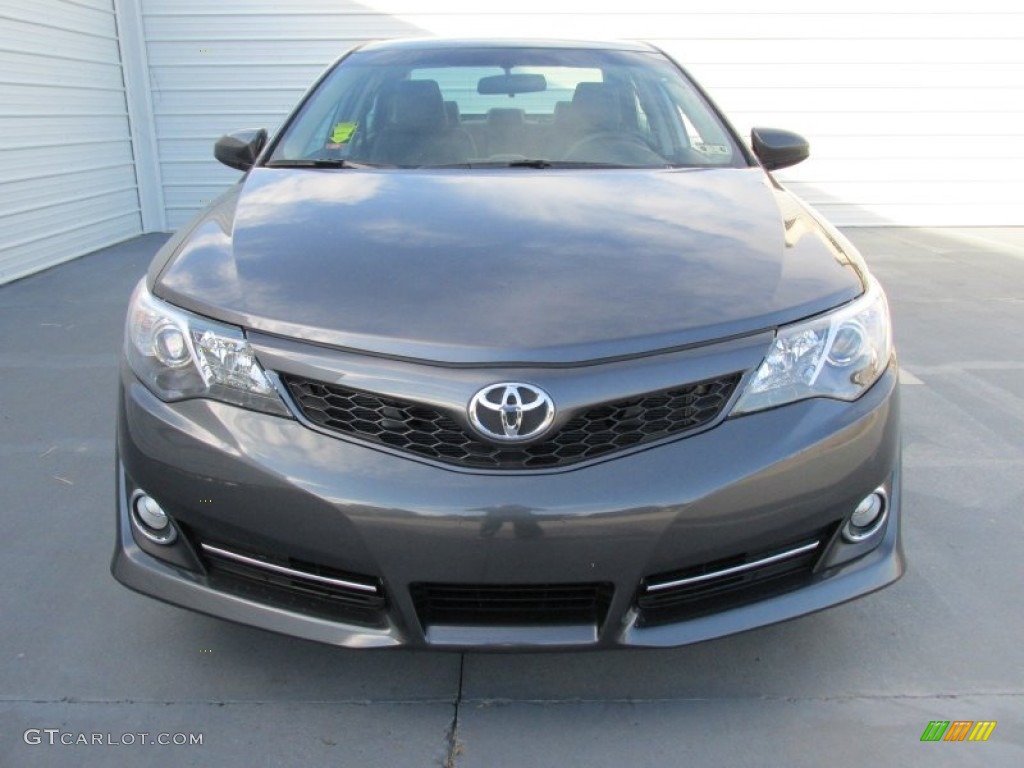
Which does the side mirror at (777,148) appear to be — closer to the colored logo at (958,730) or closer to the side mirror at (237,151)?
the side mirror at (237,151)

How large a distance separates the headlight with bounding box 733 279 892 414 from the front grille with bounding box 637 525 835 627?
0.31 meters

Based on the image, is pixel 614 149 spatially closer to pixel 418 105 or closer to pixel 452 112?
pixel 452 112

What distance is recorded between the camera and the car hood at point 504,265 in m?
1.88

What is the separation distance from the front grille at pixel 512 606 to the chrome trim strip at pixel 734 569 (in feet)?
0.41

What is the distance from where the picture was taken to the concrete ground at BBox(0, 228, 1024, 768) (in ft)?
6.55

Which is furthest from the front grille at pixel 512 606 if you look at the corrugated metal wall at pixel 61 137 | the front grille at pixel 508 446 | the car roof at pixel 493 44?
the corrugated metal wall at pixel 61 137

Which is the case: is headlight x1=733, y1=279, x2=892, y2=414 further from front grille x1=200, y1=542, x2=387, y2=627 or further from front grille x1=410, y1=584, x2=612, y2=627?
front grille x1=200, y1=542, x2=387, y2=627

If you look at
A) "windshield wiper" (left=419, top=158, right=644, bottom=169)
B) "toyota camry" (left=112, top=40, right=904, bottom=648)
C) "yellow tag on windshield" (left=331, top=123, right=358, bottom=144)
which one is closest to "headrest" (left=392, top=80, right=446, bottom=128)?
"yellow tag on windshield" (left=331, top=123, right=358, bottom=144)

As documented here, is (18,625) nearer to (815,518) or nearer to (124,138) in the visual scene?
(815,518)

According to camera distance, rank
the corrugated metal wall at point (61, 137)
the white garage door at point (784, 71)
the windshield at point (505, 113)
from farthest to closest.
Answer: the white garage door at point (784, 71) < the corrugated metal wall at point (61, 137) < the windshield at point (505, 113)

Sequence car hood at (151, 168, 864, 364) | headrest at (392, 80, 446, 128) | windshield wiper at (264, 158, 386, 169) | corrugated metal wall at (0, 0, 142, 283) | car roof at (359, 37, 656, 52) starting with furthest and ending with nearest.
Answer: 1. corrugated metal wall at (0, 0, 142, 283)
2. car roof at (359, 37, 656, 52)
3. headrest at (392, 80, 446, 128)
4. windshield wiper at (264, 158, 386, 169)
5. car hood at (151, 168, 864, 364)

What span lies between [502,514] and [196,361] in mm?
758

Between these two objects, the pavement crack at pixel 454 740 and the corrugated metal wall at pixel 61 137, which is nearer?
the pavement crack at pixel 454 740

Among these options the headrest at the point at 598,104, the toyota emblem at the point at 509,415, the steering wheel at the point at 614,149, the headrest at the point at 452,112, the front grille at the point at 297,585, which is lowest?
the front grille at the point at 297,585
